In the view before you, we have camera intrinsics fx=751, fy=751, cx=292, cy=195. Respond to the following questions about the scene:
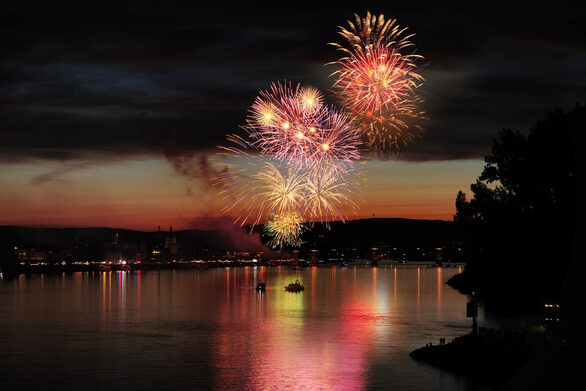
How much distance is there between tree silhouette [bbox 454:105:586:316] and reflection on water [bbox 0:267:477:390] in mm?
9011

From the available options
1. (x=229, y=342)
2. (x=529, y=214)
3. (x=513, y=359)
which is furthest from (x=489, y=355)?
(x=229, y=342)

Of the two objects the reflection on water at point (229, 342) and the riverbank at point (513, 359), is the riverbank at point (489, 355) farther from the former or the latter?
the reflection on water at point (229, 342)

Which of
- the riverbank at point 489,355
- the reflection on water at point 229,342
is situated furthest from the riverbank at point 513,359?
the reflection on water at point 229,342

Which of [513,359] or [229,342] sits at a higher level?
[513,359]

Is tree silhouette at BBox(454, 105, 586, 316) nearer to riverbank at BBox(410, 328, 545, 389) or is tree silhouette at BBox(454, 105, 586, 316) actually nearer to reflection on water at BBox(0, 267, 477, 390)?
riverbank at BBox(410, 328, 545, 389)

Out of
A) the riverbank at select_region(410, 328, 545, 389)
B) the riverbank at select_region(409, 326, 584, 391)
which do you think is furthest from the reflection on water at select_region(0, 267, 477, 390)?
the riverbank at select_region(409, 326, 584, 391)

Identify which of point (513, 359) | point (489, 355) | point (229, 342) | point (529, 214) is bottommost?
point (229, 342)

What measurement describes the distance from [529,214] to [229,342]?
37.9 metres

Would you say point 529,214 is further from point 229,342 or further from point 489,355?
point 229,342

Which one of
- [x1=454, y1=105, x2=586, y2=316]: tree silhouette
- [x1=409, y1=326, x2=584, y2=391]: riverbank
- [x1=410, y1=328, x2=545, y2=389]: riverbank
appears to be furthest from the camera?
[x1=454, y1=105, x2=586, y2=316]: tree silhouette

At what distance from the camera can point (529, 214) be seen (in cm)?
5591

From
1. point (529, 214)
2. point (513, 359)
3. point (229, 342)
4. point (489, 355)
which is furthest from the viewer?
point (229, 342)

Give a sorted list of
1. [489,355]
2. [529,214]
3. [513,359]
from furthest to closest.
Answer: [529,214]
[489,355]
[513,359]

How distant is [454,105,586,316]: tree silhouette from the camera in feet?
169
